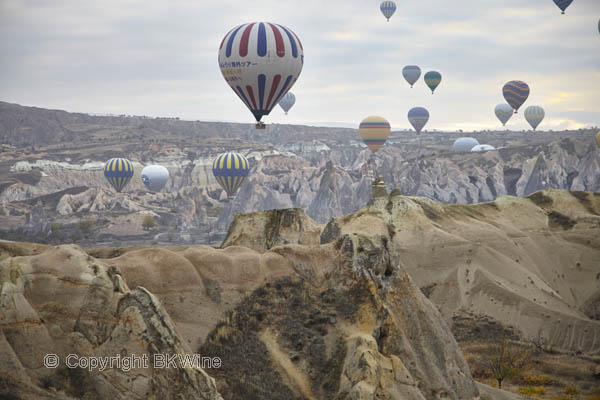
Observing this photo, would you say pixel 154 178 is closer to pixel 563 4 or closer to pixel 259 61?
pixel 563 4

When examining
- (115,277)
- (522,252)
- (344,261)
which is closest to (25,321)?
(115,277)

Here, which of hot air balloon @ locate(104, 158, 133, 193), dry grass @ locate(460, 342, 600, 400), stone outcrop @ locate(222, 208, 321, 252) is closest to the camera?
stone outcrop @ locate(222, 208, 321, 252)

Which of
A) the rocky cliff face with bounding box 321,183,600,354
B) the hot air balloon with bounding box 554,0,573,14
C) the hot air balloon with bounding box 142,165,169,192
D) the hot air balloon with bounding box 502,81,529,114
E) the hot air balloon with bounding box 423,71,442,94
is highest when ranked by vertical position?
the hot air balloon with bounding box 554,0,573,14

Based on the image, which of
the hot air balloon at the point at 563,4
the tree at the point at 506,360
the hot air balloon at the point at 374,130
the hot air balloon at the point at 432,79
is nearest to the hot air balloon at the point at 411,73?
the hot air balloon at the point at 432,79

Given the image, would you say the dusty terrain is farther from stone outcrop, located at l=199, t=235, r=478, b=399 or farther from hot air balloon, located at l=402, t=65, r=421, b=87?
hot air balloon, located at l=402, t=65, r=421, b=87

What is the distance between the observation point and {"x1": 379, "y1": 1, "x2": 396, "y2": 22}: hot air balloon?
465 feet

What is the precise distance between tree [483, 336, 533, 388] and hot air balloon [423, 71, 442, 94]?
118 metres

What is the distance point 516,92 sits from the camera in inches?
5374

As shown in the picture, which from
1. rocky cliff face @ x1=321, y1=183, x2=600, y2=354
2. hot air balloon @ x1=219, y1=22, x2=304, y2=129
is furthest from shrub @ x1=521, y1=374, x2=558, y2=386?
hot air balloon @ x1=219, y1=22, x2=304, y2=129

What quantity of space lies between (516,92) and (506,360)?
107807mm

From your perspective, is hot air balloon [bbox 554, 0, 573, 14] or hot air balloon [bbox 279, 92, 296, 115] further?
hot air balloon [bbox 279, 92, 296, 115]

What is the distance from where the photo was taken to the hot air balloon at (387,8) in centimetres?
14188

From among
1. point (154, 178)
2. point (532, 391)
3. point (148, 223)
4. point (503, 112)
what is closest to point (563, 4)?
point (148, 223)

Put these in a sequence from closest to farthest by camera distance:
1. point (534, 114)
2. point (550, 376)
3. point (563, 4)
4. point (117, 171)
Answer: point (550, 376), point (563, 4), point (117, 171), point (534, 114)
